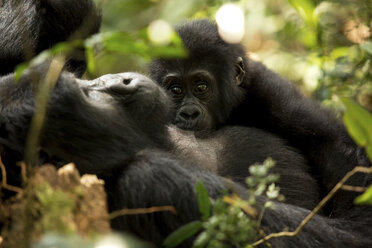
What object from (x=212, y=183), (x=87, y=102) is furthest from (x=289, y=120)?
(x=87, y=102)

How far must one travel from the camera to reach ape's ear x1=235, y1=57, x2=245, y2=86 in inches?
141

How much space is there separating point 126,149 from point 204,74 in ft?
4.25

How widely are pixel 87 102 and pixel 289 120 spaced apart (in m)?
1.50

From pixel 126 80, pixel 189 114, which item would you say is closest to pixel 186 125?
pixel 189 114

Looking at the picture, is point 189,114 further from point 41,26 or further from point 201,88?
point 41,26

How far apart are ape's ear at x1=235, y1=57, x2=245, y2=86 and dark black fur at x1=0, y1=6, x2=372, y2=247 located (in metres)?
1.05

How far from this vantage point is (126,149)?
2.32 metres

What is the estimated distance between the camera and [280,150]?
3.22m

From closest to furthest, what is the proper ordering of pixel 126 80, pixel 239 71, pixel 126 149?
pixel 126 149, pixel 126 80, pixel 239 71

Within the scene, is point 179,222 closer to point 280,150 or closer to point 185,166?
point 185,166

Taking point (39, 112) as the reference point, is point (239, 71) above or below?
below

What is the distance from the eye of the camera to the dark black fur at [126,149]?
2.19 meters

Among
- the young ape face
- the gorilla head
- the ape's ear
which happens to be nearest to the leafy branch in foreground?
the gorilla head

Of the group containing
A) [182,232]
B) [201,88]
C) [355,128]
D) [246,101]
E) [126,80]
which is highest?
[355,128]
